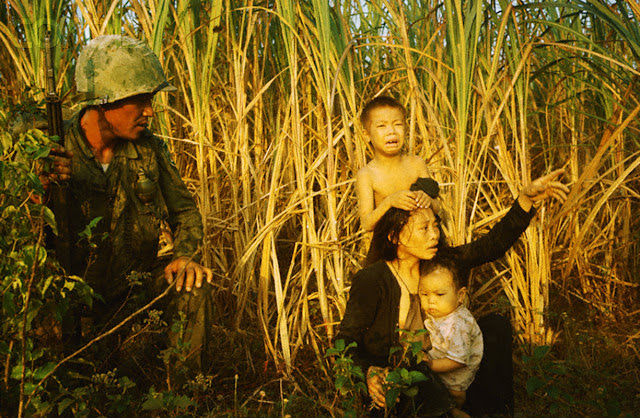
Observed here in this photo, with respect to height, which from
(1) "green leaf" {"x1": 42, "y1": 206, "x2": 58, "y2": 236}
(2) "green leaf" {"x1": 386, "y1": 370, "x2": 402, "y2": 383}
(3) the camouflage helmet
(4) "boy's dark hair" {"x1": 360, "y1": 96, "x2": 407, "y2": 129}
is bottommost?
(2) "green leaf" {"x1": 386, "y1": 370, "x2": 402, "y2": 383}

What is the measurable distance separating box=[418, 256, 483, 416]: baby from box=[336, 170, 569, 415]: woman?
0.21 feet

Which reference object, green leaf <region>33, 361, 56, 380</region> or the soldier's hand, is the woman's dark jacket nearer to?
the soldier's hand

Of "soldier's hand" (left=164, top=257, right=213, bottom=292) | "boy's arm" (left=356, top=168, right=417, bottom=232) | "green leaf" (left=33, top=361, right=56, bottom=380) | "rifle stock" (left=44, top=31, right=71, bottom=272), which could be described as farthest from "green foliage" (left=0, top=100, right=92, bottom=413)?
"boy's arm" (left=356, top=168, right=417, bottom=232)

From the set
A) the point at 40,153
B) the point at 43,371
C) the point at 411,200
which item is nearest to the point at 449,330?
the point at 411,200

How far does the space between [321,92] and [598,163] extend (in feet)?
4.09

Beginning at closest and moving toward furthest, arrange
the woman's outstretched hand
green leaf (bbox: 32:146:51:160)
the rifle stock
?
green leaf (bbox: 32:146:51:160), the rifle stock, the woman's outstretched hand

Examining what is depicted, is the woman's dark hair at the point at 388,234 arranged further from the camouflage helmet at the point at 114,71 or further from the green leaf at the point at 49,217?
the green leaf at the point at 49,217

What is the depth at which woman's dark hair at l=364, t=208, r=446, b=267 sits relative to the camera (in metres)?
2.46

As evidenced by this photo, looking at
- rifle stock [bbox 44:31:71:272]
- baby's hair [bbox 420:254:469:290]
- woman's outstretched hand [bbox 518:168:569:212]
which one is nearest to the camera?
rifle stock [bbox 44:31:71:272]

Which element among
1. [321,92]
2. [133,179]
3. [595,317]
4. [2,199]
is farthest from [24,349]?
[595,317]

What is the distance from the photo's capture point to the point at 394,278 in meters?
2.48

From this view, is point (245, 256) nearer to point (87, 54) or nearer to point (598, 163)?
point (87, 54)

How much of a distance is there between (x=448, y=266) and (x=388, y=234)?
262mm

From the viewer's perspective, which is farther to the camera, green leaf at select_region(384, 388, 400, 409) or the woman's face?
the woman's face
